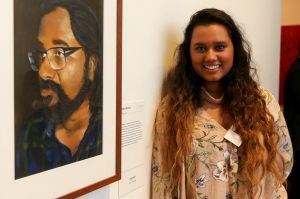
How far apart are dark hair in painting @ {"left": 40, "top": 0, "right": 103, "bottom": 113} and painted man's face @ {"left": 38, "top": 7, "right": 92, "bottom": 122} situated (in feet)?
0.04

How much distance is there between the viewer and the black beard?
0.68m

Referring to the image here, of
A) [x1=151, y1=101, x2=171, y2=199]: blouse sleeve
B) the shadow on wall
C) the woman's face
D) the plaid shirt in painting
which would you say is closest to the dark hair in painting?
the plaid shirt in painting

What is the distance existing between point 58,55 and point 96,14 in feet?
0.52

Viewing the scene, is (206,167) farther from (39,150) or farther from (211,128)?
(39,150)

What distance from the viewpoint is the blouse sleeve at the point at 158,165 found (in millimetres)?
1163

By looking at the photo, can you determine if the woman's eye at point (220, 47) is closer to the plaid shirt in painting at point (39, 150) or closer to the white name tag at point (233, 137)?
the white name tag at point (233, 137)

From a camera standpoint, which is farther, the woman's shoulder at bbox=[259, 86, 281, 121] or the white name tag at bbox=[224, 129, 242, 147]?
the woman's shoulder at bbox=[259, 86, 281, 121]

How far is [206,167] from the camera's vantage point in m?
1.20

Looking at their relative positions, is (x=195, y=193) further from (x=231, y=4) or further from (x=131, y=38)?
(x=231, y=4)

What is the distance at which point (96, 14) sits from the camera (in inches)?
31.9

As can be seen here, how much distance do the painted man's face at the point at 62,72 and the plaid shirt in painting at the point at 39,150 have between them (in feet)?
0.14

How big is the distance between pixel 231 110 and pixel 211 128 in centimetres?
12

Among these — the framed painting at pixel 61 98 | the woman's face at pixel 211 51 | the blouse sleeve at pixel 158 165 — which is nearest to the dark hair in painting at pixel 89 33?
the framed painting at pixel 61 98

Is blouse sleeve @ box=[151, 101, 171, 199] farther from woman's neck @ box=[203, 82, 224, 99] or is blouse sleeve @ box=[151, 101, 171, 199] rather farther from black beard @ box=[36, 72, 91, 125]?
black beard @ box=[36, 72, 91, 125]
